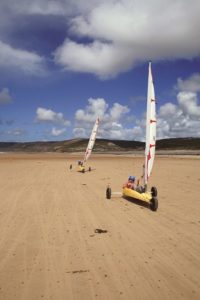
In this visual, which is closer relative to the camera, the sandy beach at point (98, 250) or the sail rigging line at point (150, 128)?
the sandy beach at point (98, 250)

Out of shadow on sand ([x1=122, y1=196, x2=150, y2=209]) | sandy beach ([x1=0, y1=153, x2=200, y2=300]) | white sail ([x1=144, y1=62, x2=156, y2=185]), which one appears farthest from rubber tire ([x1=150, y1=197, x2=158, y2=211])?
white sail ([x1=144, y1=62, x2=156, y2=185])

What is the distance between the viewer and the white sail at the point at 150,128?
623 inches

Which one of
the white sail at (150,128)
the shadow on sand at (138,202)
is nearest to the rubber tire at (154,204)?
the shadow on sand at (138,202)

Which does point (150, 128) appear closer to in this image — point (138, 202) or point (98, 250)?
point (138, 202)

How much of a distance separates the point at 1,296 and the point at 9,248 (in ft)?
8.52

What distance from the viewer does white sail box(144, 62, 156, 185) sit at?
15.8 meters

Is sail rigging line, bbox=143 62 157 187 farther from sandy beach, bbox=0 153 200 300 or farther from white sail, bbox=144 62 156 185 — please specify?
sandy beach, bbox=0 153 200 300

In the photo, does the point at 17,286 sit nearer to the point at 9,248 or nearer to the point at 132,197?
the point at 9,248

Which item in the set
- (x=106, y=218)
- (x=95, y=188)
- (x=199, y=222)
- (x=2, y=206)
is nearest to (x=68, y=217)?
(x=106, y=218)

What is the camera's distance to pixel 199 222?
11.6 metres

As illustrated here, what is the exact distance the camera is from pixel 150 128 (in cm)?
1588

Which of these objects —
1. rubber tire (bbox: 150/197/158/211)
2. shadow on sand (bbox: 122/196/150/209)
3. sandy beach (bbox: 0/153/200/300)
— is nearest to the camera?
sandy beach (bbox: 0/153/200/300)

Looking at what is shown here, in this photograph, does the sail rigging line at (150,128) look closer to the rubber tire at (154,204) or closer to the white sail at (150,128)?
the white sail at (150,128)

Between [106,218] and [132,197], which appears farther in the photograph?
[132,197]
